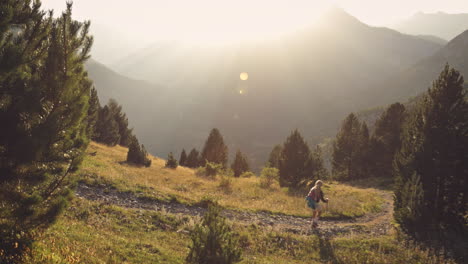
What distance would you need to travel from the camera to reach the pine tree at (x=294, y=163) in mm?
30844

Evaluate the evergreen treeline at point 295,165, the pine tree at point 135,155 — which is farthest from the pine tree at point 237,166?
the pine tree at point 135,155

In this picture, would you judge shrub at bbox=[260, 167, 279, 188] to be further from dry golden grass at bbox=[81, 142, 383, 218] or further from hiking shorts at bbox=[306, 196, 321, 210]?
hiking shorts at bbox=[306, 196, 321, 210]

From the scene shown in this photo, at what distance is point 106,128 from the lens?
46.0 m

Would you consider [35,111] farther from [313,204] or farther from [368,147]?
[368,147]

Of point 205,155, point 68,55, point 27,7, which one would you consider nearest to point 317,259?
point 68,55

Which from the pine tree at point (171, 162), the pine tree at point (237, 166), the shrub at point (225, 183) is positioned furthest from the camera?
the pine tree at point (237, 166)

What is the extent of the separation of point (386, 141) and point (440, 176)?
109 feet

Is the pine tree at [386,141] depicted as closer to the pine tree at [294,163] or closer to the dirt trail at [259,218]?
the pine tree at [294,163]

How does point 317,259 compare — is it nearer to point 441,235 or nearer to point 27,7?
point 441,235

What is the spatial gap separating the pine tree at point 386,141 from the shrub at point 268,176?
24150 millimetres

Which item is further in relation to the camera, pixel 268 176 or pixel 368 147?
pixel 368 147

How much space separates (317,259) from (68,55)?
12.1m

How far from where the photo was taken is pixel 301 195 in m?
26.5

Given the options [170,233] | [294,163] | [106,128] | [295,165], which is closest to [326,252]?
[170,233]
